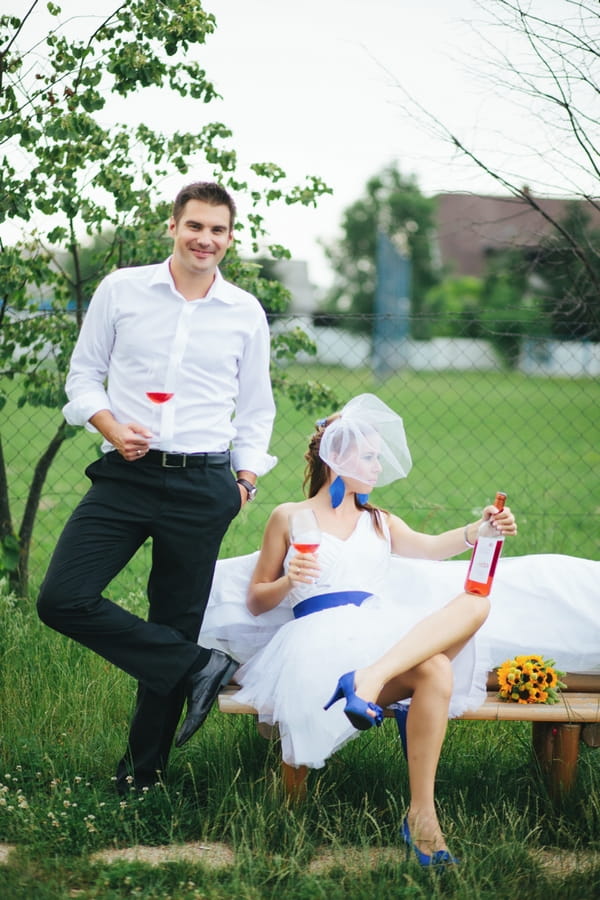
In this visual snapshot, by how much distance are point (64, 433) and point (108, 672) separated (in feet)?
4.11

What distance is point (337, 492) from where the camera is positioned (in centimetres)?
370

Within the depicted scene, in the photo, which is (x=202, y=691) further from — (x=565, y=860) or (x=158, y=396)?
(x=565, y=860)

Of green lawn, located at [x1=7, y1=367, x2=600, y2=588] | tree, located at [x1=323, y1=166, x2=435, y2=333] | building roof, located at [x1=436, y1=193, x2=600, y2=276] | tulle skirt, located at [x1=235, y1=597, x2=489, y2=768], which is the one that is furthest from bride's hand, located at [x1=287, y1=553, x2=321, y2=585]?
tree, located at [x1=323, y1=166, x2=435, y2=333]

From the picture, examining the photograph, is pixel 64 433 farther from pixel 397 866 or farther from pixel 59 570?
pixel 397 866

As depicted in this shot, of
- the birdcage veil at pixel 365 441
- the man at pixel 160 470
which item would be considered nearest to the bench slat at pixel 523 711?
the man at pixel 160 470

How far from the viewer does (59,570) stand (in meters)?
3.34

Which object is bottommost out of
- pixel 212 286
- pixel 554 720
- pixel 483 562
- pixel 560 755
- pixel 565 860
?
pixel 565 860

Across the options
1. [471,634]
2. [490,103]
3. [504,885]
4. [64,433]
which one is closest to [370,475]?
[471,634]

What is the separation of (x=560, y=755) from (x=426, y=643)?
756mm

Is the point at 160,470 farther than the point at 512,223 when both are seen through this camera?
No

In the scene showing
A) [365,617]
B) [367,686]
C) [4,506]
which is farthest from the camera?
[4,506]

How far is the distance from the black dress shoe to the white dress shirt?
0.77 meters

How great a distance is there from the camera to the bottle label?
10.8ft

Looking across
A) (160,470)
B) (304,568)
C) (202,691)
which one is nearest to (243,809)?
(202,691)
